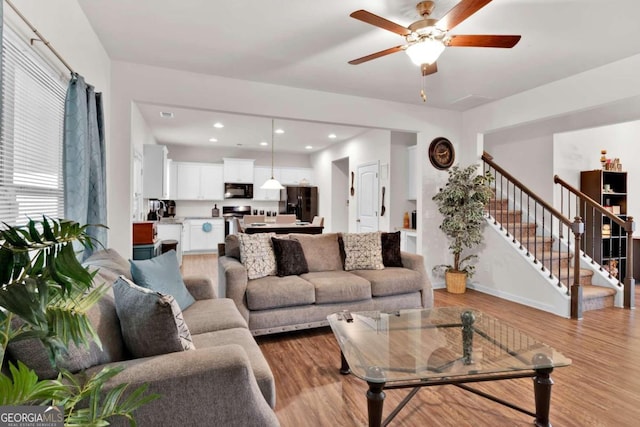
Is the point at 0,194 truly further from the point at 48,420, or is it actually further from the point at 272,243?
the point at 272,243

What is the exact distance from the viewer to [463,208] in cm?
471

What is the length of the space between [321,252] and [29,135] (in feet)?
8.75

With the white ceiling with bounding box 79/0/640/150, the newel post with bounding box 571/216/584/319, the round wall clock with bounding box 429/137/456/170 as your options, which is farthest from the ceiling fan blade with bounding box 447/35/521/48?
the round wall clock with bounding box 429/137/456/170

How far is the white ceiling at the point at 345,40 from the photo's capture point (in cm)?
254


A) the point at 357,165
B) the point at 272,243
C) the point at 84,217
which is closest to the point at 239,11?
the point at 84,217

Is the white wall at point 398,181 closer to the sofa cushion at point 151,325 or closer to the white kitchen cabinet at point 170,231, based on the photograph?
the white kitchen cabinet at point 170,231

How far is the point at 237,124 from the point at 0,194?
4.95m

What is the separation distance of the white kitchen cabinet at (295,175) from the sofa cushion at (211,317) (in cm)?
690

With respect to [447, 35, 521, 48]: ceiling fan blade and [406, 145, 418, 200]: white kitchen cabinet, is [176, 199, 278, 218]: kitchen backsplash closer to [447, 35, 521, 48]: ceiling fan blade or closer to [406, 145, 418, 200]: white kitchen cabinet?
[406, 145, 418, 200]: white kitchen cabinet

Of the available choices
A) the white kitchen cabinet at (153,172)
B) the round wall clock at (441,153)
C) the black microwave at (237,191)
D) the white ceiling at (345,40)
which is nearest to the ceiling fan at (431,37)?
the white ceiling at (345,40)

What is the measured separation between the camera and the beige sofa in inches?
120

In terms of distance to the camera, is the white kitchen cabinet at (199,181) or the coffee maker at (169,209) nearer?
the coffee maker at (169,209)

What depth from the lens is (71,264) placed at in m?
0.77

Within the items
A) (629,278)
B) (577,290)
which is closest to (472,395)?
(577,290)
